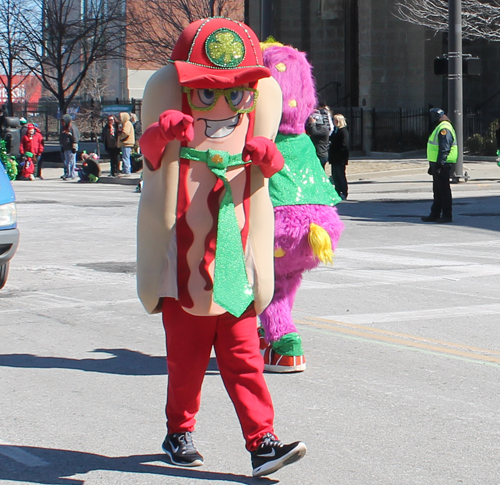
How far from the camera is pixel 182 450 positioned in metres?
4.09

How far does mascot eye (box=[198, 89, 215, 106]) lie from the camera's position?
401 cm

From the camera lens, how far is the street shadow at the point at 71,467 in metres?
4.03

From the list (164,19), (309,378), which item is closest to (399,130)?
(164,19)

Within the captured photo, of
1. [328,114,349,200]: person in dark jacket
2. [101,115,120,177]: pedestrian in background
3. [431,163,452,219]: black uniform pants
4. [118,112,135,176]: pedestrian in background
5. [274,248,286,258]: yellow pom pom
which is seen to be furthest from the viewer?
[101,115,120,177]: pedestrian in background

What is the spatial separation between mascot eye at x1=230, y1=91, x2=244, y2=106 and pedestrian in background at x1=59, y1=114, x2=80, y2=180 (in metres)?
21.4

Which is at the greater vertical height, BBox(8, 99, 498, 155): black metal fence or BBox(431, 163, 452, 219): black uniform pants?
BBox(8, 99, 498, 155): black metal fence

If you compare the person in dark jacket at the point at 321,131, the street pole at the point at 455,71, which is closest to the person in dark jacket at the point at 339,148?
the person in dark jacket at the point at 321,131

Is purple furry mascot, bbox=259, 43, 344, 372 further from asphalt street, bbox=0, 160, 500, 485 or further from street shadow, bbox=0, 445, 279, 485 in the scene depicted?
street shadow, bbox=0, 445, 279, 485

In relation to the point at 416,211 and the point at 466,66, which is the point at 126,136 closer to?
the point at 466,66

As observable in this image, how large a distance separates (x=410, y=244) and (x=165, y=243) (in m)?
8.26

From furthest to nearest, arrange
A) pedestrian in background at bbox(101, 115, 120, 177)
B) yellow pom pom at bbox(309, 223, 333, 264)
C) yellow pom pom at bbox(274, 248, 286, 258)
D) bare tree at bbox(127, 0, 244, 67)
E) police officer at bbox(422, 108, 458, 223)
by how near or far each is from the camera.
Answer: bare tree at bbox(127, 0, 244, 67) → pedestrian in background at bbox(101, 115, 120, 177) → police officer at bbox(422, 108, 458, 223) → yellow pom pom at bbox(274, 248, 286, 258) → yellow pom pom at bbox(309, 223, 333, 264)

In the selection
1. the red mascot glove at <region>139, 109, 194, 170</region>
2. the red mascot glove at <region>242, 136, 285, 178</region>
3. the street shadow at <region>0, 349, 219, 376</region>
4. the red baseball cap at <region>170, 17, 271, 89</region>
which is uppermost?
the red baseball cap at <region>170, 17, 271, 89</region>

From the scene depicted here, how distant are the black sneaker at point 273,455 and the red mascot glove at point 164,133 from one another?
127 centimetres

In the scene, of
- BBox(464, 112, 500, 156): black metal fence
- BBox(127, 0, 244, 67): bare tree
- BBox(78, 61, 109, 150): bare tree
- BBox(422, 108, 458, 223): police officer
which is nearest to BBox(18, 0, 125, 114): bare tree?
BBox(127, 0, 244, 67): bare tree
